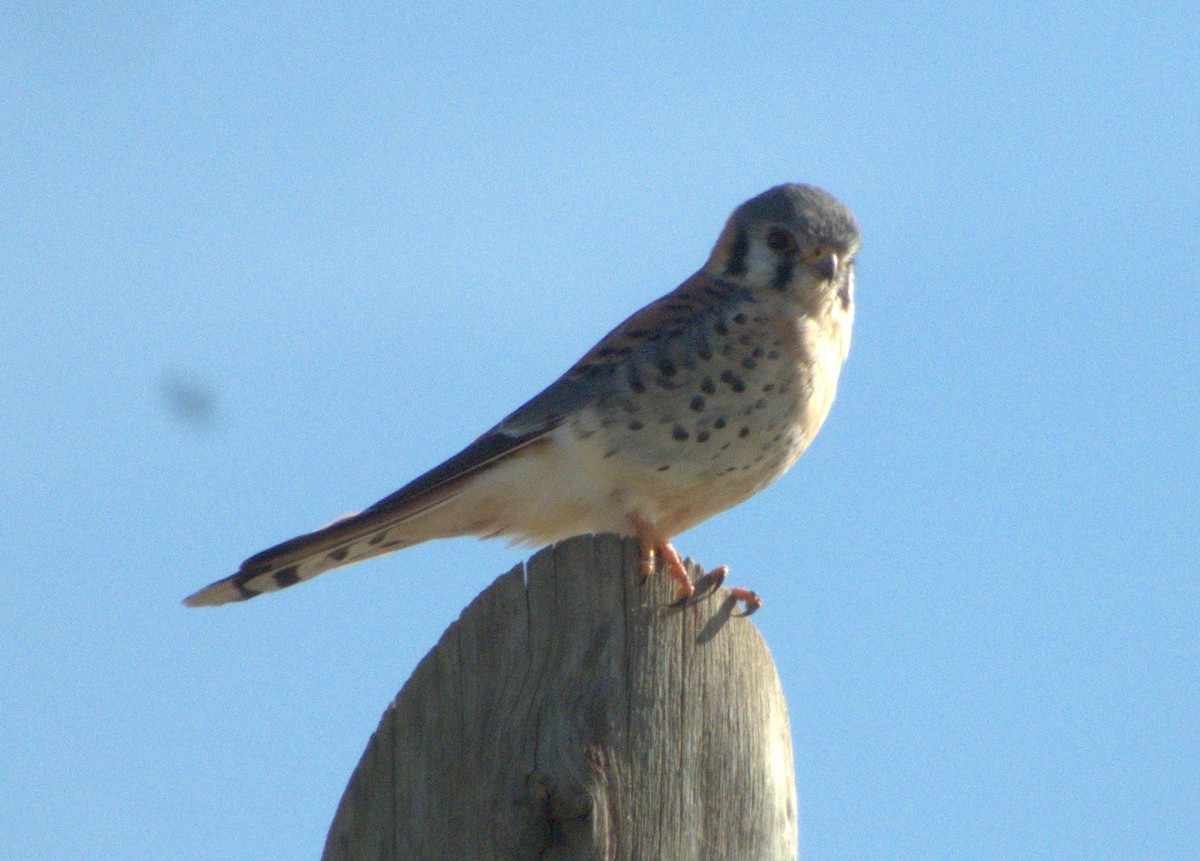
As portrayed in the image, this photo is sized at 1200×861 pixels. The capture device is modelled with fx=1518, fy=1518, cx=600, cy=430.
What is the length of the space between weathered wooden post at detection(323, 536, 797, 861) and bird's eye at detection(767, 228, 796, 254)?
2950mm

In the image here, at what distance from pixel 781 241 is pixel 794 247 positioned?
7 centimetres

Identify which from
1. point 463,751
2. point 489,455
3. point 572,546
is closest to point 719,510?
point 489,455

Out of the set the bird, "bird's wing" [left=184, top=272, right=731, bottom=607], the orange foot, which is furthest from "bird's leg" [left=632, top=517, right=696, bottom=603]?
"bird's wing" [left=184, top=272, right=731, bottom=607]

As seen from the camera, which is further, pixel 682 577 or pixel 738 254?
pixel 738 254

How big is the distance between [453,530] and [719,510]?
2.94ft

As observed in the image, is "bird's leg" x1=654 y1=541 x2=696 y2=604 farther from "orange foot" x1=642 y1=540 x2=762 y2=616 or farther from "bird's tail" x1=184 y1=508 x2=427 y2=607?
"bird's tail" x1=184 y1=508 x2=427 y2=607

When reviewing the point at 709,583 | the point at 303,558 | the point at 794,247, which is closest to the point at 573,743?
the point at 709,583

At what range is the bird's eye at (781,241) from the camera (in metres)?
5.48

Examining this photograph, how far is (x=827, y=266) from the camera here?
5359 millimetres

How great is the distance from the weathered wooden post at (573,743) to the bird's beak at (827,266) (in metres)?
2.80

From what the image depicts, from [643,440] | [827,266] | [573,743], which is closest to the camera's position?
[573,743]

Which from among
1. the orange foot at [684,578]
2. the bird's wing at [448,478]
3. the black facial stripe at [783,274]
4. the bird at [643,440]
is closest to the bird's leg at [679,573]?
the orange foot at [684,578]

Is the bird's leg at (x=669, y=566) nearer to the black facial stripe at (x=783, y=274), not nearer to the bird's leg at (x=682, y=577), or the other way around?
the bird's leg at (x=682, y=577)

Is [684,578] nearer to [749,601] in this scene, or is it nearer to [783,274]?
[749,601]
